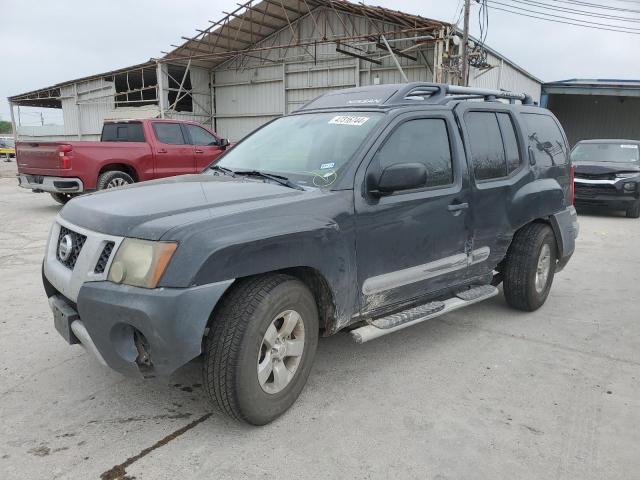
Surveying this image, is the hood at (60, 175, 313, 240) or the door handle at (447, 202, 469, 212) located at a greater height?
the hood at (60, 175, 313, 240)

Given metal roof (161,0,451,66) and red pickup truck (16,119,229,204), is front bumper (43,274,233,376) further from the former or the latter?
metal roof (161,0,451,66)

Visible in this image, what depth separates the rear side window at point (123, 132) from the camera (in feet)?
34.8

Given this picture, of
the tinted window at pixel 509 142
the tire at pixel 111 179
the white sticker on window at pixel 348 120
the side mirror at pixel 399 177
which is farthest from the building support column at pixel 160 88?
the side mirror at pixel 399 177

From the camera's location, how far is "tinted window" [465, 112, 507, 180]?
4086mm

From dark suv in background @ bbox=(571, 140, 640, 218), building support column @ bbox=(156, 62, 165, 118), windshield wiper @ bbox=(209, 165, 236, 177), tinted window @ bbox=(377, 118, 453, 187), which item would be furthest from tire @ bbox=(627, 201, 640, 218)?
building support column @ bbox=(156, 62, 165, 118)

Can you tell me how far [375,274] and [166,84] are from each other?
72.3 ft

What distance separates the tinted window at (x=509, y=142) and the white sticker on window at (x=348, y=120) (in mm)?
1491

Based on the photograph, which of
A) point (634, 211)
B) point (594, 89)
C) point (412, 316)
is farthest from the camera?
point (594, 89)

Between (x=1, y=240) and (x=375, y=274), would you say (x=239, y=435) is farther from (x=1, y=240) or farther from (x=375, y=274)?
(x=1, y=240)

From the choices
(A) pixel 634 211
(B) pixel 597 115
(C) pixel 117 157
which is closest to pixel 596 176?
(A) pixel 634 211

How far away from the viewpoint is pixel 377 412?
303cm

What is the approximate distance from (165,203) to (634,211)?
11.4m

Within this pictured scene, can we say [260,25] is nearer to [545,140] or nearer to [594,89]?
[594,89]

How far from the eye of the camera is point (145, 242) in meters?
2.49
